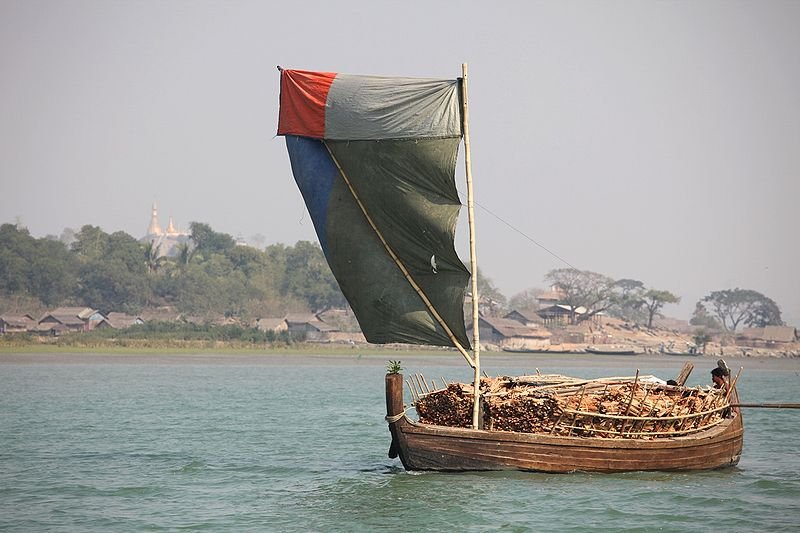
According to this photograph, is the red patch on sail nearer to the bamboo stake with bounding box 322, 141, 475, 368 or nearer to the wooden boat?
the wooden boat

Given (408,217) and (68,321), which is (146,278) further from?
(408,217)

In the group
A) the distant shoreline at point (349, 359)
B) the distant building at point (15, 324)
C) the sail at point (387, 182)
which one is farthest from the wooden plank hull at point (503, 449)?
the distant building at point (15, 324)

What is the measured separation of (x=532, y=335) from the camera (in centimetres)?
12456

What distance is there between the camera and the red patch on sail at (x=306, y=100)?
2052 cm

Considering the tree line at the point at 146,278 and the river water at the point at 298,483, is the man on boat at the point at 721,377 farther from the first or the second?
the tree line at the point at 146,278

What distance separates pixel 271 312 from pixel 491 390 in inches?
4273

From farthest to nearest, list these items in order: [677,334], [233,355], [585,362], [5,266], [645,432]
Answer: [677,334]
[5,266]
[585,362]
[233,355]
[645,432]

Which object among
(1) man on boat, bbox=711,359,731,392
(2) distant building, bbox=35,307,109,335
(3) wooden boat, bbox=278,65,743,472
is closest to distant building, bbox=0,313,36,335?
(2) distant building, bbox=35,307,109,335

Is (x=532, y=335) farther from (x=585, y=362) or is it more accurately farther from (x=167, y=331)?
(x=167, y=331)

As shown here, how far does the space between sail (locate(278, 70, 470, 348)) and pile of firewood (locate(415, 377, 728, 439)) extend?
1274mm

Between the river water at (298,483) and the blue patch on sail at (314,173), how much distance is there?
16.6 ft

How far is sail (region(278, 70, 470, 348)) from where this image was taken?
20344mm

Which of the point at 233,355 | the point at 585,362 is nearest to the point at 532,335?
the point at 585,362

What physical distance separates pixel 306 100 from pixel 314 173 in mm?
1400
